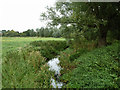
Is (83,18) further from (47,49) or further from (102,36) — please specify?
(47,49)

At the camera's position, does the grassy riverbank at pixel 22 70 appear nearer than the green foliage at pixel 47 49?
Yes

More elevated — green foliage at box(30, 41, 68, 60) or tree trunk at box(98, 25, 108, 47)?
tree trunk at box(98, 25, 108, 47)

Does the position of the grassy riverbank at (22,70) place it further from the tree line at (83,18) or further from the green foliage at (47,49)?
the tree line at (83,18)

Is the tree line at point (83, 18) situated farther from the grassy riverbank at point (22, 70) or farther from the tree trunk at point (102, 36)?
the grassy riverbank at point (22, 70)

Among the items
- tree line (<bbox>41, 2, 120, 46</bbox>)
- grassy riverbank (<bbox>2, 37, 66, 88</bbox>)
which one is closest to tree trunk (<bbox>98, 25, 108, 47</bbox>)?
tree line (<bbox>41, 2, 120, 46</bbox>)

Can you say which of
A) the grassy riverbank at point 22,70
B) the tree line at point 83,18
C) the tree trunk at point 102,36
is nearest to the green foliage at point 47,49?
the grassy riverbank at point 22,70

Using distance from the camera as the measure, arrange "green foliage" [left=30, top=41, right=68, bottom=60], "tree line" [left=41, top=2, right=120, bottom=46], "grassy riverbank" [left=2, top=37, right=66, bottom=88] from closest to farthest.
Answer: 1. "grassy riverbank" [left=2, top=37, right=66, bottom=88]
2. "tree line" [left=41, top=2, right=120, bottom=46]
3. "green foliage" [left=30, top=41, right=68, bottom=60]

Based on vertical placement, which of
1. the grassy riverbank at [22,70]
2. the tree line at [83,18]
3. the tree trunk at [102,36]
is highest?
the tree line at [83,18]

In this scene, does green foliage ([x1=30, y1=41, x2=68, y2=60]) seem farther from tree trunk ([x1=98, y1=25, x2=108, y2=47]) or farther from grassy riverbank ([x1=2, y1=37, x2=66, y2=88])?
tree trunk ([x1=98, y1=25, x2=108, y2=47])

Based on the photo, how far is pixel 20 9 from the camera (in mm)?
3512

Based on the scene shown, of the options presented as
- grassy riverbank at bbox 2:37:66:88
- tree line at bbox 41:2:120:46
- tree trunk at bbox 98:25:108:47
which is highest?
tree line at bbox 41:2:120:46

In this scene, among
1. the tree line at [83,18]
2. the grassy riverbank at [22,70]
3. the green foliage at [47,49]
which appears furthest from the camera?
the green foliage at [47,49]

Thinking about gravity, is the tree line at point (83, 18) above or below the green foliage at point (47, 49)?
above

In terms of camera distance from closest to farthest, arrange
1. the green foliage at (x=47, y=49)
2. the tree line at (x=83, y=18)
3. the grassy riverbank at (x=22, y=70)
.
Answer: the grassy riverbank at (x=22, y=70)
the tree line at (x=83, y=18)
the green foliage at (x=47, y=49)
